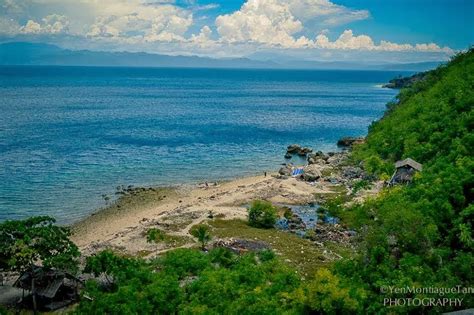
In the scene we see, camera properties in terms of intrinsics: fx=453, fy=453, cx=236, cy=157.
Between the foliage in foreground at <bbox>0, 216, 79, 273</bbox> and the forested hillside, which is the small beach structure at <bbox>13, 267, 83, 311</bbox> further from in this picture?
the forested hillside

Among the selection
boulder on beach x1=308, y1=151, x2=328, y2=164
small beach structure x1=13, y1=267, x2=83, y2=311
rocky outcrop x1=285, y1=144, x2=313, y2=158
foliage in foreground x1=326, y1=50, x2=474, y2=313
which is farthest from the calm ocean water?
foliage in foreground x1=326, y1=50, x2=474, y2=313

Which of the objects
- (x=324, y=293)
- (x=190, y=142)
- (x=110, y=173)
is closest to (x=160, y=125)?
(x=190, y=142)

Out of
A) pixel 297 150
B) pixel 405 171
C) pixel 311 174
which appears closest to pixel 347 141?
pixel 297 150

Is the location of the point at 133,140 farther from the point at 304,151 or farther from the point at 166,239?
the point at 166,239

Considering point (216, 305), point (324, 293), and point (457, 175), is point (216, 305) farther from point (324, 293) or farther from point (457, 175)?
point (457, 175)

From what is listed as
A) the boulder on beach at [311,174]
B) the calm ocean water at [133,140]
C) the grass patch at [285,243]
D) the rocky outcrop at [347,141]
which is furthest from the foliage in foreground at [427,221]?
the rocky outcrop at [347,141]

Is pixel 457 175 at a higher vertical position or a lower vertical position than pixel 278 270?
higher

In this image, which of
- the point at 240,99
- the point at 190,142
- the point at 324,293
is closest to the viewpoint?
the point at 324,293

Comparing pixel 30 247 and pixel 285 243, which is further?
pixel 285 243
